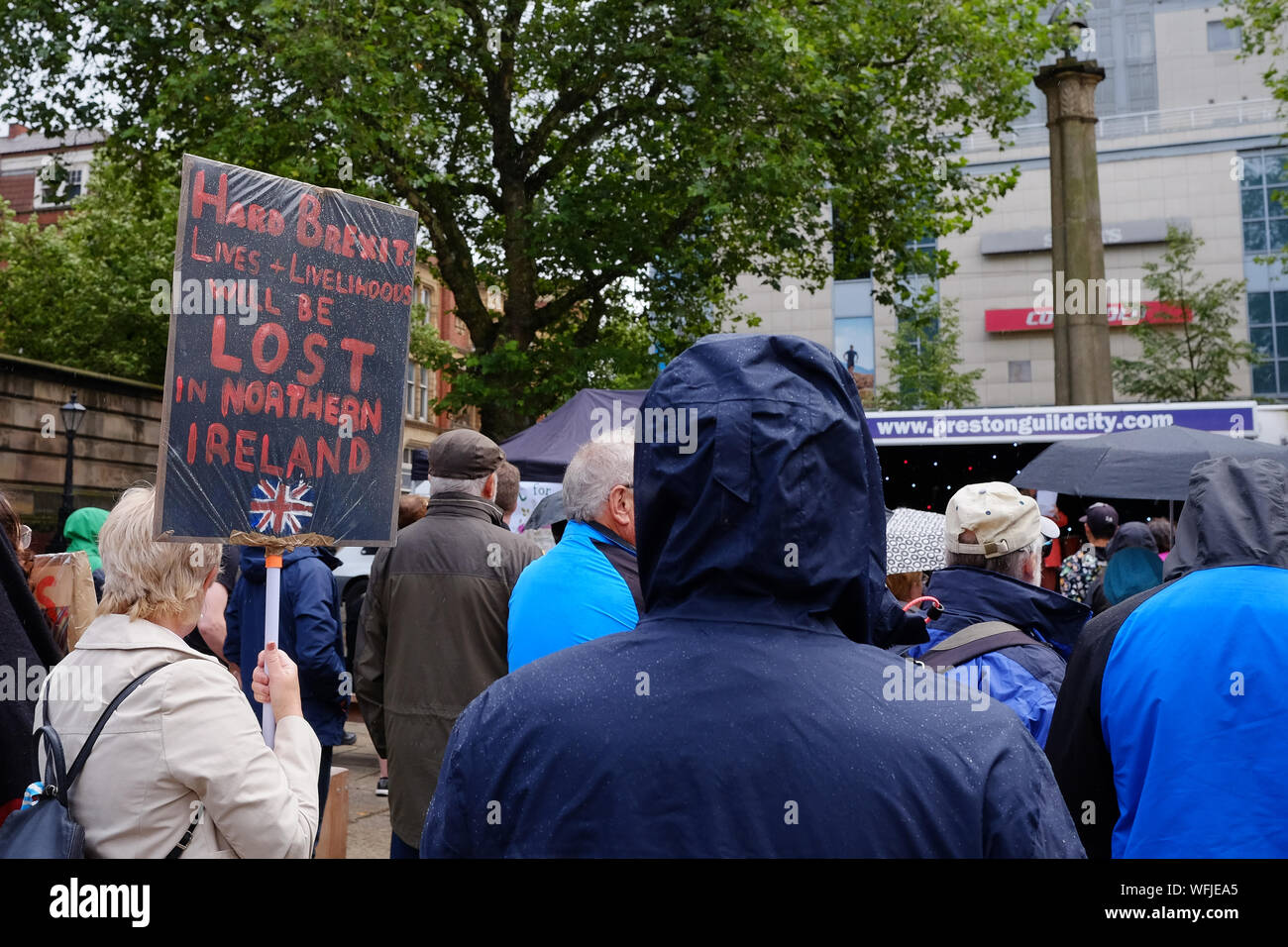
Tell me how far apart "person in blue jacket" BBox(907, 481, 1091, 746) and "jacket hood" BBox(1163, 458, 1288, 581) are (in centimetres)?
38

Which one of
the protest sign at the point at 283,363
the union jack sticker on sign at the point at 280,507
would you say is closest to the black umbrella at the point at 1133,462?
the protest sign at the point at 283,363

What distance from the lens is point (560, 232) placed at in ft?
55.4

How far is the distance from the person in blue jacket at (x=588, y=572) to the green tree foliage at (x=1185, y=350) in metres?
34.8

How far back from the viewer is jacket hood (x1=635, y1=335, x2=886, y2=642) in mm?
1457

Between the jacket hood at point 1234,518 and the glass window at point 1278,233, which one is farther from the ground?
the glass window at point 1278,233

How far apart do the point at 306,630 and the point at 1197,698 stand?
353 centimetres

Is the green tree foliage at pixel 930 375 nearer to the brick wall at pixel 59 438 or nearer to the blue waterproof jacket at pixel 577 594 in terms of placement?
the brick wall at pixel 59 438

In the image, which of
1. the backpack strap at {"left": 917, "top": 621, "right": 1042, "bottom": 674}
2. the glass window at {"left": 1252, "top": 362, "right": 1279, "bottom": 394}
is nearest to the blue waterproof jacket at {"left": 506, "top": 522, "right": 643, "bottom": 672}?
the backpack strap at {"left": 917, "top": 621, "right": 1042, "bottom": 674}

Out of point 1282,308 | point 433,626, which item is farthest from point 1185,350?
point 433,626

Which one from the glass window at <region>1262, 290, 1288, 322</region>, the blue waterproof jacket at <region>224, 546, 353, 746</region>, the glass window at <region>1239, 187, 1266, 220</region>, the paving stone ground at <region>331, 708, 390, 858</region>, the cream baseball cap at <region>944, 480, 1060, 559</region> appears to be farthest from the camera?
the glass window at <region>1239, 187, 1266, 220</region>

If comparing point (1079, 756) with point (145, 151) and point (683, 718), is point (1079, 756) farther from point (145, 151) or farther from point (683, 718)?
point (145, 151)

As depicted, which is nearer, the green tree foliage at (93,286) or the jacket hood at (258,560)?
the jacket hood at (258,560)

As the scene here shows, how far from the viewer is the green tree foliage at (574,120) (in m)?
Answer: 14.5

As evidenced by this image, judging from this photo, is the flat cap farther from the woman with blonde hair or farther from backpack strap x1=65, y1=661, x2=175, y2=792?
backpack strap x1=65, y1=661, x2=175, y2=792
